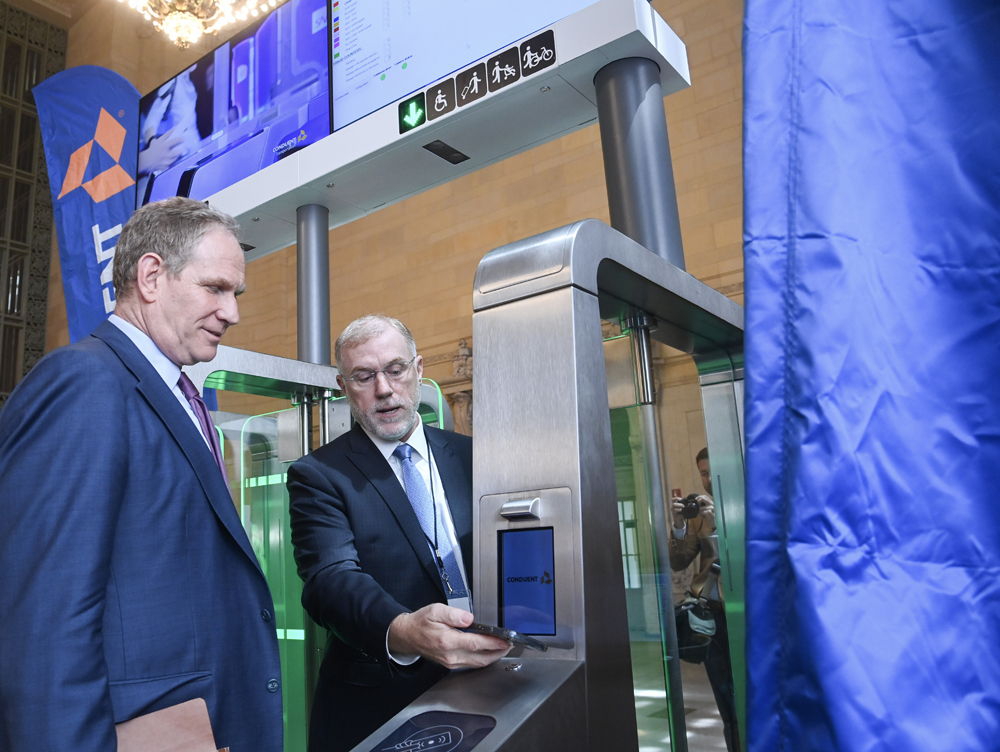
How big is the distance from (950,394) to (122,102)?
4.34 m

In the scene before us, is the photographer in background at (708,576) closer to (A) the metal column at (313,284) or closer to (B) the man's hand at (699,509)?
(B) the man's hand at (699,509)

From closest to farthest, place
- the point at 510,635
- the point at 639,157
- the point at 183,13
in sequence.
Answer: the point at 510,635, the point at 639,157, the point at 183,13

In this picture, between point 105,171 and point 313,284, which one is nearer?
point 313,284

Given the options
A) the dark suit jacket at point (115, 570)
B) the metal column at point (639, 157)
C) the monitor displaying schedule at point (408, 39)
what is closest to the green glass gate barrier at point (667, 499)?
the metal column at point (639, 157)

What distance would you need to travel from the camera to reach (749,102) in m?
0.67

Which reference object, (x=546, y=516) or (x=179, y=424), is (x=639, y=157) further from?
(x=179, y=424)

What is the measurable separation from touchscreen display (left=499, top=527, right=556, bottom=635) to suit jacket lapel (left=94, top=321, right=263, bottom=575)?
0.42 metres

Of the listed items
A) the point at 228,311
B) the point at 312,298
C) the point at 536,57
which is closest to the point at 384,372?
the point at 228,311

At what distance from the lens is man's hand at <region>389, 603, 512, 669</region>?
105cm

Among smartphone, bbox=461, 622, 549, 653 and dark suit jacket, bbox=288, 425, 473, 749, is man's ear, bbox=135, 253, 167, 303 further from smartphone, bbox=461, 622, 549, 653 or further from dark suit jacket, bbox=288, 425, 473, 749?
smartphone, bbox=461, 622, 549, 653

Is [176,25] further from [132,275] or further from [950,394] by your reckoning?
[950,394]

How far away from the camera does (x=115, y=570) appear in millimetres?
1091

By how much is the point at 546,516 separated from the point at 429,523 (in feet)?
2.15

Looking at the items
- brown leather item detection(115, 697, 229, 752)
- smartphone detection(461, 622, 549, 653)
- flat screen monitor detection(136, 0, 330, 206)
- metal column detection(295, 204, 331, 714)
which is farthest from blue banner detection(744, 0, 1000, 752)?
flat screen monitor detection(136, 0, 330, 206)
